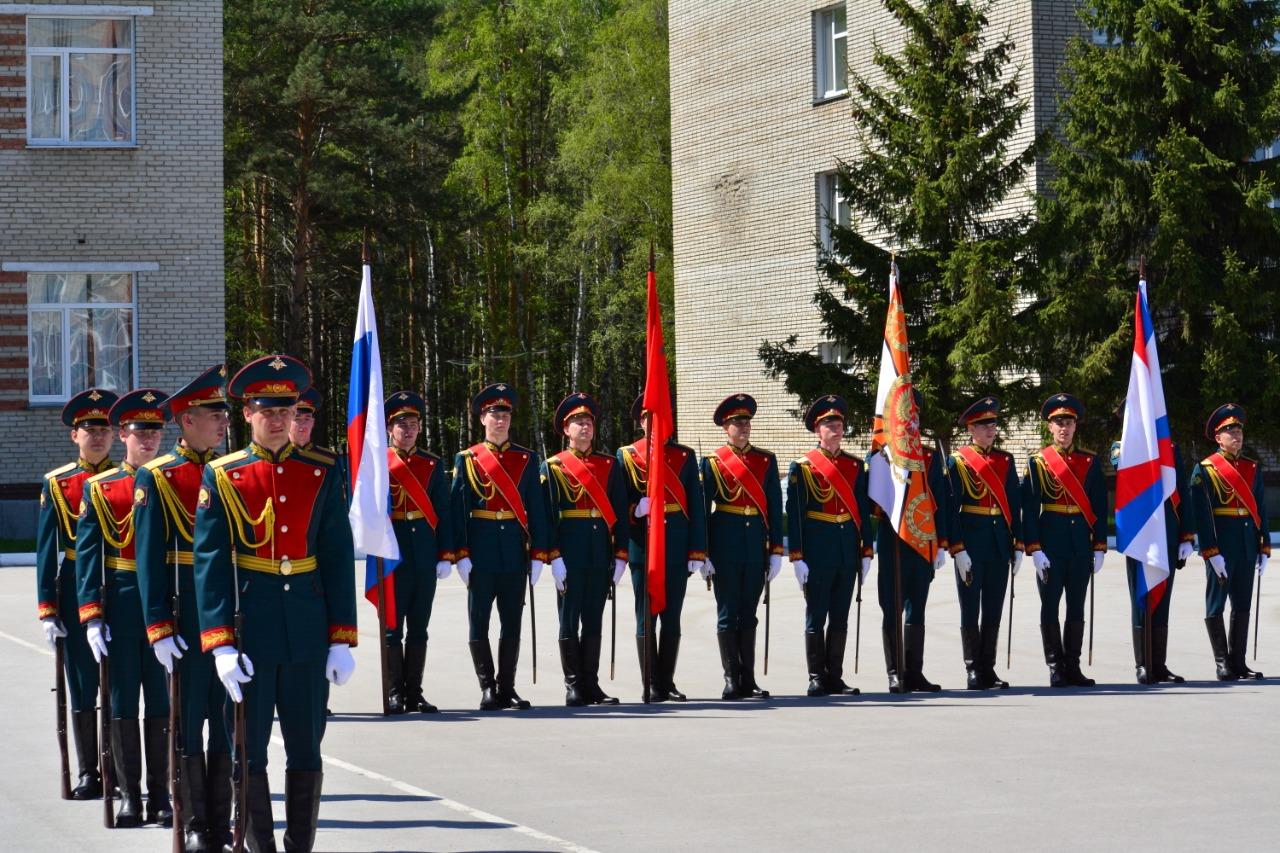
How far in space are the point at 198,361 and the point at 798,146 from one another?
1156cm

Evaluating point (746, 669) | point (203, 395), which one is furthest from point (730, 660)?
point (203, 395)

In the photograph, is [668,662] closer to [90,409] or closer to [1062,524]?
[1062,524]

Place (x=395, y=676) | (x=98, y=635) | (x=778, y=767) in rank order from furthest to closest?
(x=395, y=676)
(x=778, y=767)
(x=98, y=635)

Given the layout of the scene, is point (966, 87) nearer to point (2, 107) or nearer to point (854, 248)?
point (854, 248)

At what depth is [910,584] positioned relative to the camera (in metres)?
11.7

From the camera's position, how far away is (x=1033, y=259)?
24.4 meters

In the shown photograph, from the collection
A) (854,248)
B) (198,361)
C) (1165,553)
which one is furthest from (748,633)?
(198,361)

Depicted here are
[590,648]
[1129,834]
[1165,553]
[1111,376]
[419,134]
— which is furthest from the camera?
[419,134]

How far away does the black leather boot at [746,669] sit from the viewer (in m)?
11.3

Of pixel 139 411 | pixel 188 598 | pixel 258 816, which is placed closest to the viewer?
pixel 258 816

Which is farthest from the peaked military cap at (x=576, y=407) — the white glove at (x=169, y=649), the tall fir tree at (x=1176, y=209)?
the tall fir tree at (x=1176, y=209)

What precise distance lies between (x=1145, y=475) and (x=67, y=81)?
18.6 m

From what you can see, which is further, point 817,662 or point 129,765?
point 817,662

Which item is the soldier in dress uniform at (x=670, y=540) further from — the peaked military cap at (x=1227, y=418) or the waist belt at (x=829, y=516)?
the peaked military cap at (x=1227, y=418)
